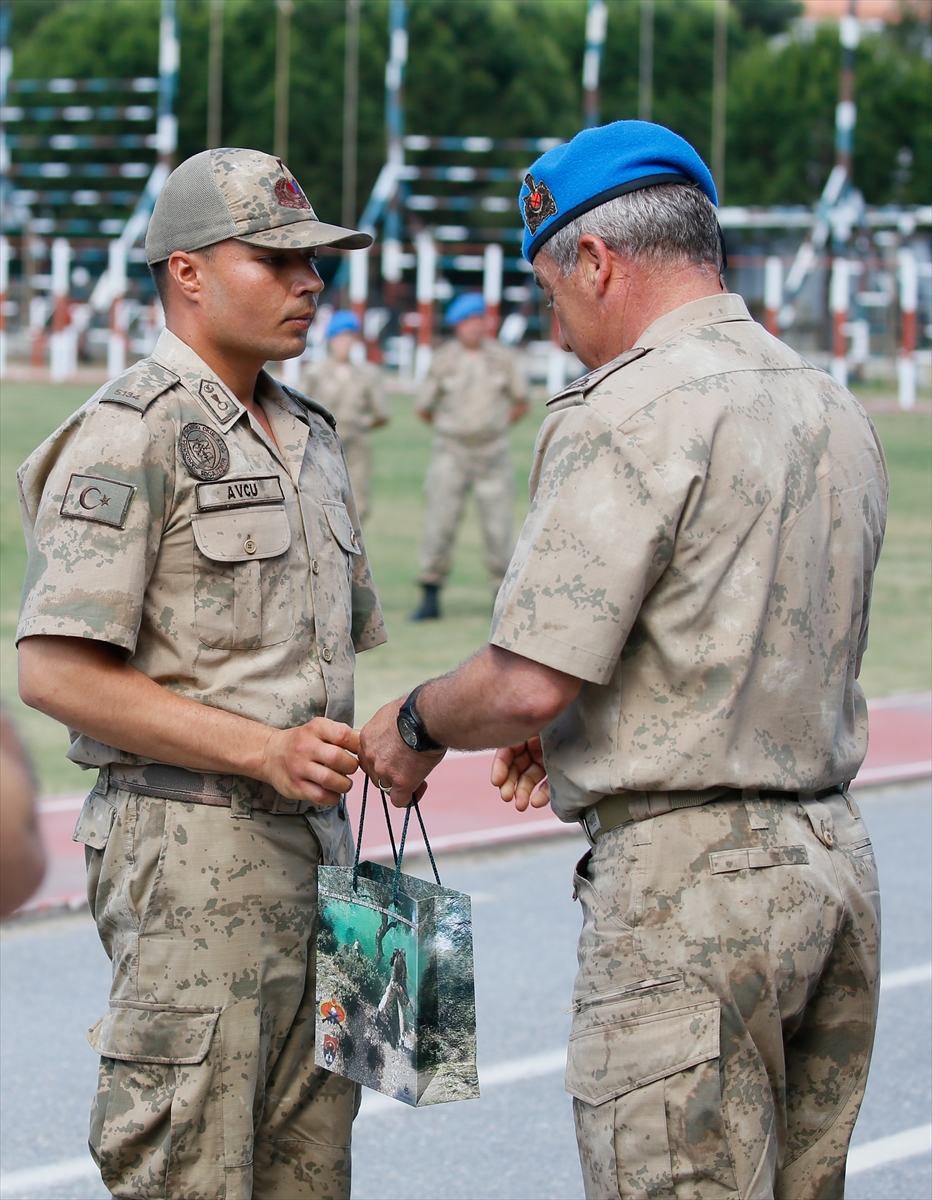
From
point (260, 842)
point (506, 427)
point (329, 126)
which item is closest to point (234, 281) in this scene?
point (260, 842)

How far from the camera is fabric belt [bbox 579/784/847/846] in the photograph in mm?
2426

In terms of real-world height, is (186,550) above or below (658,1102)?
above

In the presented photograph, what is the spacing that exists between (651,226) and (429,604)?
8766 millimetres

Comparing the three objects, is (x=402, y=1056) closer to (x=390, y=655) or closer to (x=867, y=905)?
(x=867, y=905)

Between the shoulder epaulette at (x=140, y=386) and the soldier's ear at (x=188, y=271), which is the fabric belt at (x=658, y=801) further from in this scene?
the soldier's ear at (x=188, y=271)

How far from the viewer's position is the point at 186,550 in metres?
2.70

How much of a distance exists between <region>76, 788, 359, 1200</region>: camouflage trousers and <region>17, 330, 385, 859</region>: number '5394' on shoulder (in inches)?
7.1

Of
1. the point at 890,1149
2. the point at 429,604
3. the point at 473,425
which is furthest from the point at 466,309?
the point at 890,1149

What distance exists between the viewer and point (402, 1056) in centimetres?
253

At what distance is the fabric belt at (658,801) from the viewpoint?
7.96ft

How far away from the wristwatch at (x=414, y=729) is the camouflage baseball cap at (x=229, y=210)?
0.81m

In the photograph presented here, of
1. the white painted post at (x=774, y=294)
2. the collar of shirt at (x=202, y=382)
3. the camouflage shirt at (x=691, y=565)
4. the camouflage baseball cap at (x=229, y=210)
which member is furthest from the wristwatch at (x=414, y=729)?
the white painted post at (x=774, y=294)

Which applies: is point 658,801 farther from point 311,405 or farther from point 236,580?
point 311,405

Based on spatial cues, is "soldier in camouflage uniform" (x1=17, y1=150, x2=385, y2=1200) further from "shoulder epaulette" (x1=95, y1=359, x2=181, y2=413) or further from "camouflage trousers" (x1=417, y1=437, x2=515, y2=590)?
"camouflage trousers" (x1=417, y1=437, x2=515, y2=590)
